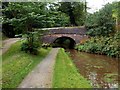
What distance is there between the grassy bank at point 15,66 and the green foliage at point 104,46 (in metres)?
9.18

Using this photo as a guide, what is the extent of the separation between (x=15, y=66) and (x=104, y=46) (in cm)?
1651

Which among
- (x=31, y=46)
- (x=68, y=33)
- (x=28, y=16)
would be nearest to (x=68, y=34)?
(x=68, y=33)

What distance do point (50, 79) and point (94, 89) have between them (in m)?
2.29

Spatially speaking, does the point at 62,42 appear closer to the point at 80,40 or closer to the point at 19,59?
the point at 80,40

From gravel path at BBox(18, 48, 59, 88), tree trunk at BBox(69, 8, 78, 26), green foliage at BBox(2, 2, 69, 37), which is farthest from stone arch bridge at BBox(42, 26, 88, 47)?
gravel path at BBox(18, 48, 59, 88)

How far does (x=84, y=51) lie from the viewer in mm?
35062

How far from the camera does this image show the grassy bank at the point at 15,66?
1348 centimetres

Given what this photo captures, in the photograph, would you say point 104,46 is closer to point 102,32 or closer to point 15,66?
point 102,32

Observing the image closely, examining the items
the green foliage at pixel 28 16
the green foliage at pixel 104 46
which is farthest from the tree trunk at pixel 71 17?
the green foliage at pixel 28 16

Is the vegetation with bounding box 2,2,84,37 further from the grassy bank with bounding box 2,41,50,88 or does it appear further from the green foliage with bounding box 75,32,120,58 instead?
the green foliage with bounding box 75,32,120,58

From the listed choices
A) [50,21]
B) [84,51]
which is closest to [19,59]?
[50,21]

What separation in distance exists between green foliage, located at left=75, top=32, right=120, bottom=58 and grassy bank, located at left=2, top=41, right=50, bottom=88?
9179mm

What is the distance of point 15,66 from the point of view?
694 inches

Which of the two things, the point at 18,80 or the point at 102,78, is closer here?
the point at 18,80
